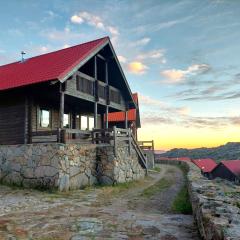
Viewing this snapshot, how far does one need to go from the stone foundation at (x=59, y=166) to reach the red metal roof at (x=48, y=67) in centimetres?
333

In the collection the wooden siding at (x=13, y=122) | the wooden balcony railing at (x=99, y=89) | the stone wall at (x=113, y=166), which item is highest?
the wooden balcony railing at (x=99, y=89)

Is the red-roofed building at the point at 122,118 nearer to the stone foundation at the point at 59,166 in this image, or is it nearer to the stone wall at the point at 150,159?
the stone wall at the point at 150,159

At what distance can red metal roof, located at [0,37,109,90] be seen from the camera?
15.4 meters

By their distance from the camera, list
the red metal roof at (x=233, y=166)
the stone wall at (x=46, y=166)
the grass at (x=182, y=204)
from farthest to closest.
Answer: the red metal roof at (x=233, y=166) < the stone wall at (x=46, y=166) < the grass at (x=182, y=204)

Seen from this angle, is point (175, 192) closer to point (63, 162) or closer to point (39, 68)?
point (63, 162)

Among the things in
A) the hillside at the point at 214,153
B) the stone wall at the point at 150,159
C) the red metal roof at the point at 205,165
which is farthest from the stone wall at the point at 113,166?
the hillside at the point at 214,153

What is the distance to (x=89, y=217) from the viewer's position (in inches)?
332

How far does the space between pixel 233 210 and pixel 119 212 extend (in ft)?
14.2

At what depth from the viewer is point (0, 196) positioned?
12.3 meters

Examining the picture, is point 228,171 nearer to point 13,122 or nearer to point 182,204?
point 13,122

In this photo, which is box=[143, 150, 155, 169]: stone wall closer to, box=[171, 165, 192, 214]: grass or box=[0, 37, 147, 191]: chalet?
box=[0, 37, 147, 191]: chalet

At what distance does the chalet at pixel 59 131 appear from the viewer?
47.3ft

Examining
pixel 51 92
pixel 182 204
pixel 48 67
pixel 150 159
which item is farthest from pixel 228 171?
pixel 182 204

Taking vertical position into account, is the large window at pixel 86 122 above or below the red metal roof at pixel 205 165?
above
